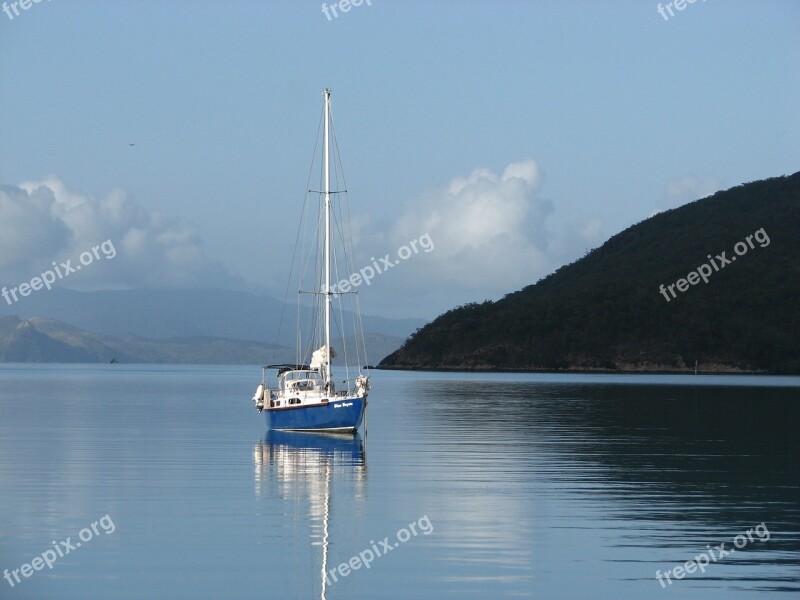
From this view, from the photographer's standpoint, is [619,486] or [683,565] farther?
[619,486]

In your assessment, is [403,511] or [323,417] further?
[323,417]

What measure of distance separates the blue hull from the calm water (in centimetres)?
114

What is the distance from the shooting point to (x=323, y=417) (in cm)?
5672

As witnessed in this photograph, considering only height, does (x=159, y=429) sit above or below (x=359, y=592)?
above

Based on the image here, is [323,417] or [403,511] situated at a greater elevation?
[323,417]

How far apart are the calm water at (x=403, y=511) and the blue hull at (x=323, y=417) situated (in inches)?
44.9

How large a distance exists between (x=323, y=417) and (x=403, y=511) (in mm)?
26100

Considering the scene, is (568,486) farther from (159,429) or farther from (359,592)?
(159,429)

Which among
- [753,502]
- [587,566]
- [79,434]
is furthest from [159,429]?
[587,566]

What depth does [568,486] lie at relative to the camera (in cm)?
3628

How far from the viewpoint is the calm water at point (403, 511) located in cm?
2253

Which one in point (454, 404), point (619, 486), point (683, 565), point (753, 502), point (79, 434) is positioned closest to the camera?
point (683, 565)

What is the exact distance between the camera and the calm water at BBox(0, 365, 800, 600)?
2253cm

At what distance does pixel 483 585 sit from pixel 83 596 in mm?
6834
